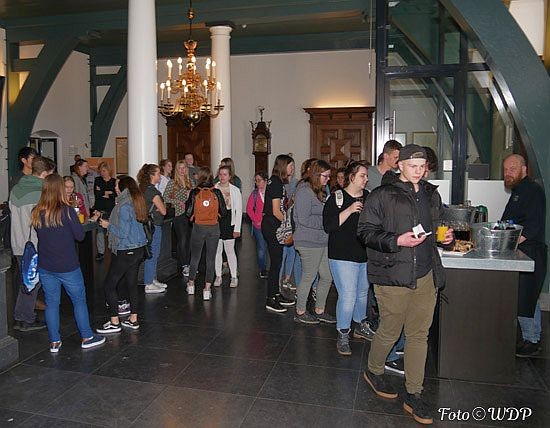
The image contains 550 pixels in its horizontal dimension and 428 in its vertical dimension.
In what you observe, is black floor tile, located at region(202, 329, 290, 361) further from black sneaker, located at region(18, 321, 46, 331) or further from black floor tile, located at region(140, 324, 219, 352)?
black sneaker, located at region(18, 321, 46, 331)

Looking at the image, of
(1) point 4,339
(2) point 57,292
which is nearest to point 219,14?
(2) point 57,292

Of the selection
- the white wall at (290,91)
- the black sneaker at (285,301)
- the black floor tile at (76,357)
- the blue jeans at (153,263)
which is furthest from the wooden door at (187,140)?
the black floor tile at (76,357)

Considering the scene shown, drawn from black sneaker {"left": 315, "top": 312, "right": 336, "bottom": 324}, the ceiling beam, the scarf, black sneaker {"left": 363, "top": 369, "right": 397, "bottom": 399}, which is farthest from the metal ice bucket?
the ceiling beam

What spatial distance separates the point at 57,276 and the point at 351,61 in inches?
420

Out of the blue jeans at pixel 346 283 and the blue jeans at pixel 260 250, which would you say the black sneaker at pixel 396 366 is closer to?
the blue jeans at pixel 346 283

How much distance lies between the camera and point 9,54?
12109 millimetres

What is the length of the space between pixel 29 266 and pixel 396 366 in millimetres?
2880

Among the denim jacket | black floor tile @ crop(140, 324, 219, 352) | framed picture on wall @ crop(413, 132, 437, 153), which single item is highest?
framed picture on wall @ crop(413, 132, 437, 153)

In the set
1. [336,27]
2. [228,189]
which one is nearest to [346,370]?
[228,189]

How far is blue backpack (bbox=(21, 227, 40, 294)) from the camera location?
4129mm

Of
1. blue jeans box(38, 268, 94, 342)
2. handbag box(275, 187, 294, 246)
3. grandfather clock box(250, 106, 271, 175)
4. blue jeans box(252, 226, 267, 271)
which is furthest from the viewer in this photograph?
grandfather clock box(250, 106, 271, 175)

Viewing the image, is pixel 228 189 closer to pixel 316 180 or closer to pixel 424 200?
pixel 316 180

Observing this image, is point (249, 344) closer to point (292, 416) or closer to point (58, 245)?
point (292, 416)

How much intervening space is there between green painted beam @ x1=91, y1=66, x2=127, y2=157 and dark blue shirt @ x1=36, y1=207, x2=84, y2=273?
1119cm
